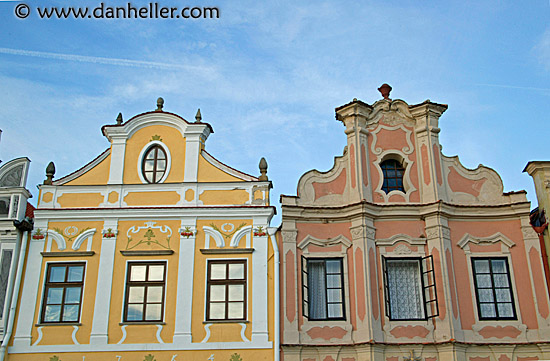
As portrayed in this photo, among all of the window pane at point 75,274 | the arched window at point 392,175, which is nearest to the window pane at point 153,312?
the window pane at point 75,274

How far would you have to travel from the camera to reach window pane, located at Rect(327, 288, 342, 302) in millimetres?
16203

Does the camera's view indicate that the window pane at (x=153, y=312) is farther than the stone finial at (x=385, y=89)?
No

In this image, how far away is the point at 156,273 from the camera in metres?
16.3

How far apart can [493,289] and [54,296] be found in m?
11.2

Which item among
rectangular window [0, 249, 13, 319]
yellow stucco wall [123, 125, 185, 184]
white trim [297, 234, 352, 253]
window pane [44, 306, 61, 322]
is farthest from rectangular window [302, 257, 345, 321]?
rectangular window [0, 249, 13, 319]

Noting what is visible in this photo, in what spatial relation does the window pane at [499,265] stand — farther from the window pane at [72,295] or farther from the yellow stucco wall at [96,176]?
the window pane at [72,295]

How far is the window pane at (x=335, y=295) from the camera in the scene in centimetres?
1620

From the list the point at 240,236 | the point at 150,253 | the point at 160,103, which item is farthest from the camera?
the point at 160,103

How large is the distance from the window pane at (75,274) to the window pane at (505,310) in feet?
35.0

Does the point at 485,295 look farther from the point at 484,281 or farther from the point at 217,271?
the point at 217,271

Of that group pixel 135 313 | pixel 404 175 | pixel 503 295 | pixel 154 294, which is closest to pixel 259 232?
pixel 154 294

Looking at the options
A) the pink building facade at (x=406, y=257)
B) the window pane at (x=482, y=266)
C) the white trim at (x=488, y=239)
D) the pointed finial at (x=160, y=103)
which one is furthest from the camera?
the pointed finial at (x=160, y=103)

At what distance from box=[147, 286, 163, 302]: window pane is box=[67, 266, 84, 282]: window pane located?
1.85m

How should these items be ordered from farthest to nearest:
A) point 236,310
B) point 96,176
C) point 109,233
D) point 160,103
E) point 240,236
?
point 160,103 → point 96,176 → point 109,233 → point 240,236 → point 236,310
